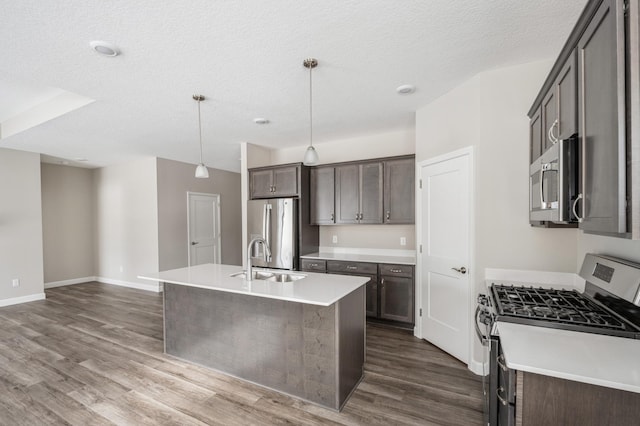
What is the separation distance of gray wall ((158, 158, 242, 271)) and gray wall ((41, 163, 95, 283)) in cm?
247

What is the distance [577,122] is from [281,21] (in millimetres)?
1793

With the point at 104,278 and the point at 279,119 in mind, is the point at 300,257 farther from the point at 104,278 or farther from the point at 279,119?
the point at 104,278

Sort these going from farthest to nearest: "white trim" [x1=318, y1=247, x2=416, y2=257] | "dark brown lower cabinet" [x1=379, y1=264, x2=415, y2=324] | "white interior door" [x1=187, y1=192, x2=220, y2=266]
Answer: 1. "white interior door" [x1=187, y1=192, x2=220, y2=266]
2. "white trim" [x1=318, y1=247, x2=416, y2=257]
3. "dark brown lower cabinet" [x1=379, y1=264, x2=415, y2=324]

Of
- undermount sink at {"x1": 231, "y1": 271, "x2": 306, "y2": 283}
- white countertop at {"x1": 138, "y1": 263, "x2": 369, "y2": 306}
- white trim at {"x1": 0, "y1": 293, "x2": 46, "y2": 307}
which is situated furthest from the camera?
white trim at {"x1": 0, "y1": 293, "x2": 46, "y2": 307}

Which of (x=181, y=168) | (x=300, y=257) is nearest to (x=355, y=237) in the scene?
(x=300, y=257)

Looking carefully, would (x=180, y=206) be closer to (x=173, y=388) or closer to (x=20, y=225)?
(x=20, y=225)

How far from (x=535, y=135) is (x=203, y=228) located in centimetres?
639

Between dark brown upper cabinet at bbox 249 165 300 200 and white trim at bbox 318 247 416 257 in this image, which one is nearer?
white trim at bbox 318 247 416 257

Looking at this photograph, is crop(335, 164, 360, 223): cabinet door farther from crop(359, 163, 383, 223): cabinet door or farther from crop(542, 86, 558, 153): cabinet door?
crop(542, 86, 558, 153): cabinet door

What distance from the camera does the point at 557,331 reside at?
1460 millimetres

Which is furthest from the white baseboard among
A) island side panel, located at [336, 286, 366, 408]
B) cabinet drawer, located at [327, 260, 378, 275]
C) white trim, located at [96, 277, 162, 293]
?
white trim, located at [96, 277, 162, 293]

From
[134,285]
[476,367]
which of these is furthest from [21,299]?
[476,367]

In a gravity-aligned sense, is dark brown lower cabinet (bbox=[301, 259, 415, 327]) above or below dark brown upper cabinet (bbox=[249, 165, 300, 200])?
below

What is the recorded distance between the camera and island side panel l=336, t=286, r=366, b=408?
2.20 m
